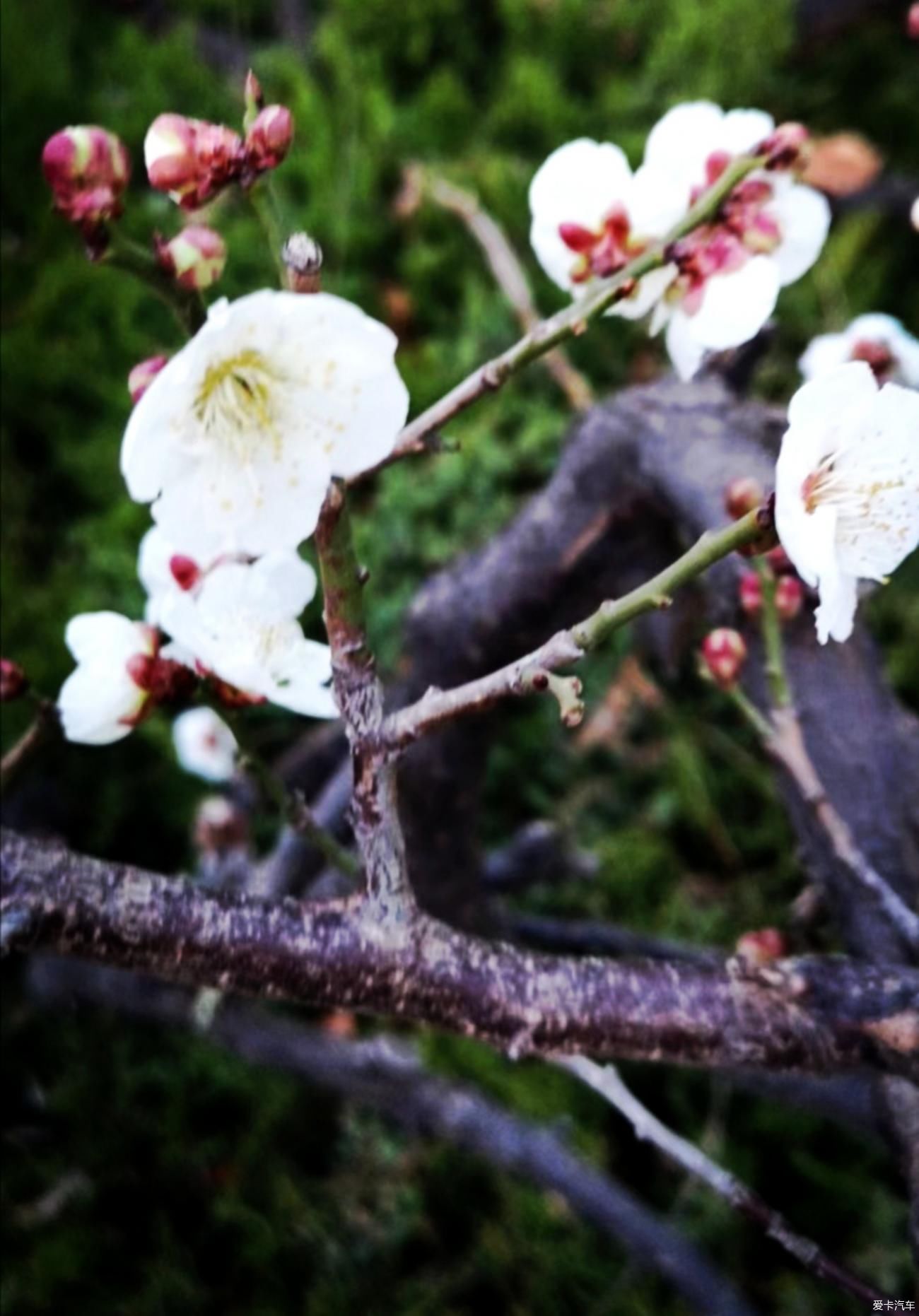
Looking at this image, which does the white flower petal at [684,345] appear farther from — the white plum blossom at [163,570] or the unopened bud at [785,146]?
the white plum blossom at [163,570]

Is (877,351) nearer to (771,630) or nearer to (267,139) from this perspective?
(771,630)

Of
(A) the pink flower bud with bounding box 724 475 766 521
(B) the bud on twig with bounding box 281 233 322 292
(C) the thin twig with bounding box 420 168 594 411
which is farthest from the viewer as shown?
(C) the thin twig with bounding box 420 168 594 411

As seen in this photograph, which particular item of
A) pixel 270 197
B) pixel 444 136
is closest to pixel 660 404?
pixel 270 197

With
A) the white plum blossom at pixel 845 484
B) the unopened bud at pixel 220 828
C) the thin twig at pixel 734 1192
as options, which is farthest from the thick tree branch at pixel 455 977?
the unopened bud at pixel 220 828

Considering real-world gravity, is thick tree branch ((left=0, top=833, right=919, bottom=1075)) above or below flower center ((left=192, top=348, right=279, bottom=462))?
below

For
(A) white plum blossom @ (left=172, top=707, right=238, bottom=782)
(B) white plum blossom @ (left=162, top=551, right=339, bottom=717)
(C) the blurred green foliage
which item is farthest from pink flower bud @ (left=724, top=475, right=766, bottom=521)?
(A) white plum blossom @ (left=172, top=707, right=238, bottom=782)

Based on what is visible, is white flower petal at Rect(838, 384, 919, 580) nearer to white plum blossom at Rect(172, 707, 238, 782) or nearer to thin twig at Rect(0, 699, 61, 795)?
thin twig at Rect(0, 699, 61, 795)

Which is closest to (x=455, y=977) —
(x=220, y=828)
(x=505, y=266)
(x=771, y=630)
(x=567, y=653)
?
(x=567, y=653)
